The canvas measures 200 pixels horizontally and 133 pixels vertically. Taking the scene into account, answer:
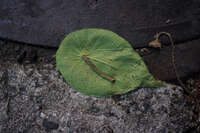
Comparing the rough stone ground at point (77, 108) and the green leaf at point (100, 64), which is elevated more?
the green leaf at point (100, 64)

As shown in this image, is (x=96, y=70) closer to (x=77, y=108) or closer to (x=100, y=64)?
(x=100, y=64)

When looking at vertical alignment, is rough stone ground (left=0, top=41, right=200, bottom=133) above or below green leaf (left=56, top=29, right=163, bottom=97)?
below

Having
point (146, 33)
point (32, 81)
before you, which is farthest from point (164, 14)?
point (32, 81)

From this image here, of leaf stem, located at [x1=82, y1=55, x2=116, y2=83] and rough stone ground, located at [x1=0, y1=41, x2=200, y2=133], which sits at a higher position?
leaf stem, located at [x1=82, y1=55, x2=116, y2=83]

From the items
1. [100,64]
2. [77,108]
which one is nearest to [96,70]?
[100,64]

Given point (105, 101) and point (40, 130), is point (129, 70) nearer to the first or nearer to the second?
point (105, 101)
